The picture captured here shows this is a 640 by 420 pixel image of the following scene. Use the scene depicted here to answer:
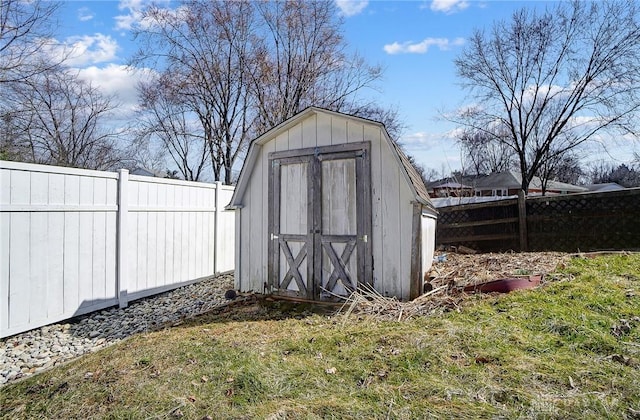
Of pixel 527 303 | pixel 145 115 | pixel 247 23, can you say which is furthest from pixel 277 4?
pixel 527 303

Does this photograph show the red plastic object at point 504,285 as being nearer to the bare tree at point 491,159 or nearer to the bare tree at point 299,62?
the bare tree at point 299,62

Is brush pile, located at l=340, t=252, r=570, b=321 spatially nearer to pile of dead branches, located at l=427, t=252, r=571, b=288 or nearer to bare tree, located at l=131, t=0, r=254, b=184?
pile of dead branches, located at l=427, t=252, r=571, b=288

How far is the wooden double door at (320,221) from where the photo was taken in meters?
4.96

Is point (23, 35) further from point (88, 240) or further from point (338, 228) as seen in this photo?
point (338, 228)

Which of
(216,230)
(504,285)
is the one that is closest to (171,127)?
(216,230)

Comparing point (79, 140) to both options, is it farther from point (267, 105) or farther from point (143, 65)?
point (267, 105)

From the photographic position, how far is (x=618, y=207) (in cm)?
790

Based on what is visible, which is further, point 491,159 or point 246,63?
point 491,159

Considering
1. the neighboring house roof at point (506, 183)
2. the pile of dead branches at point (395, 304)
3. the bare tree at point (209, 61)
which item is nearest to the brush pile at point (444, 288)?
the pile of dead branches at point (395, 304)

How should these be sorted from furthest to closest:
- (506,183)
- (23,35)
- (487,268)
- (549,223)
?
(506,183) → (549,223) → (23,35) → (487,268)

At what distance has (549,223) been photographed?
8.44 metres

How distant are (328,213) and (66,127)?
14.9m

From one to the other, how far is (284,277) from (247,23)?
1156 cm

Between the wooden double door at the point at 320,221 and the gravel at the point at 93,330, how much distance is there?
140 cm
